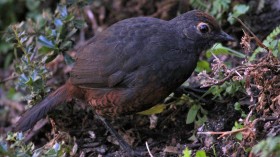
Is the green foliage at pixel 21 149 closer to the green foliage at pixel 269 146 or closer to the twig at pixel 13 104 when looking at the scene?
the green foliage at pixel 269 146

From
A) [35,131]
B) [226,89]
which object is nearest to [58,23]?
[35,131]

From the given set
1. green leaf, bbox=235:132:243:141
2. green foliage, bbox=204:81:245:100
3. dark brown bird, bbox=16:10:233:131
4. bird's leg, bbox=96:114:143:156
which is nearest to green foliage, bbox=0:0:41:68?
dark brown bird, bbox=16:10:233:131

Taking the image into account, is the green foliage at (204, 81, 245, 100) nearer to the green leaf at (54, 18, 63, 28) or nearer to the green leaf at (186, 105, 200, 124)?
the green leaf at (186, 105, 200, 124)

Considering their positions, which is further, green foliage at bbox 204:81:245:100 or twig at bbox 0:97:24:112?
twig at bbox 0:97:24:112

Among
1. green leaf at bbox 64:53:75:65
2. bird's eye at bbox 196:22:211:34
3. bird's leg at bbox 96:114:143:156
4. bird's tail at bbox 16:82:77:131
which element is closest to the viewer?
bird's eye at bbox 196:22:211:34

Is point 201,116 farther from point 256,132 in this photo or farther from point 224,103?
point 256,132

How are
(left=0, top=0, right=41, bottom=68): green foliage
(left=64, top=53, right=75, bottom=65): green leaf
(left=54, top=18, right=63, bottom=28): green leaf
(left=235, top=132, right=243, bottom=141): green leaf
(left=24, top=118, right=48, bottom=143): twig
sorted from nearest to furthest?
(left=235, top=132, right=243, bottom=141): green leaf
(left=64, top=53, right=75, bottom=65): green leaf
(left=54, top=18, right=63, bottom=28): green leaf
(left=24, top=118, right=48, bottom=143): twig
(left=0, top=0, right=41, bottom=68): green foliage

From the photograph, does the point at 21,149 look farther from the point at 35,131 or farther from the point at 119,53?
the point at 35,131
